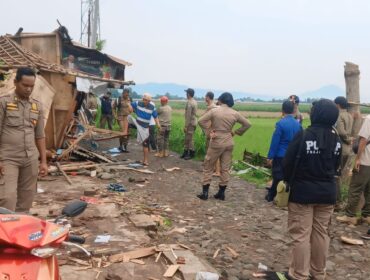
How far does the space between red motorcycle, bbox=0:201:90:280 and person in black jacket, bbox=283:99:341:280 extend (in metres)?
2.82

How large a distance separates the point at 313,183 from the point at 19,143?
130 inches

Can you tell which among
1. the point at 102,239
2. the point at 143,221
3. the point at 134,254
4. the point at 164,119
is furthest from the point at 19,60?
the point at 134,254

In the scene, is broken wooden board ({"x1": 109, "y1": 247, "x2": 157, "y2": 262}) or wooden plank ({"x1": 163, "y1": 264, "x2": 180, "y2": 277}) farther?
broken wooden board ({"x1": 109, "y1": 247, "x2": 157, "y2": 262})

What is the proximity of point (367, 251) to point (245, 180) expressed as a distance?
5.07 metres

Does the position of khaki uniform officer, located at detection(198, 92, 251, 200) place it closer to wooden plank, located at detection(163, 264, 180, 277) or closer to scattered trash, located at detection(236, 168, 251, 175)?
wooden plank, located at detection(163, 264, 180, 277)

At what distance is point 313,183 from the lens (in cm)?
423

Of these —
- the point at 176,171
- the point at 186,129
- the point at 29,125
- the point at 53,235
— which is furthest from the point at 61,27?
the point at 53,235

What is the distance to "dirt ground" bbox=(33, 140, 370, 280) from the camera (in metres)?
4.79

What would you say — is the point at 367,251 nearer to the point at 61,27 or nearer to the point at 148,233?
the point at 148,233

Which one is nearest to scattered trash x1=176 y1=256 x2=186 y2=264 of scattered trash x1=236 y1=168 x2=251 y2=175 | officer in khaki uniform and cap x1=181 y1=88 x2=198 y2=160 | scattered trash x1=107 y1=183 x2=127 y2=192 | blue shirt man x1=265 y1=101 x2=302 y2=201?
blue shirt man x1=265 y1=101 x2=302 y2=201

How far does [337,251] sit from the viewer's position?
561 cm

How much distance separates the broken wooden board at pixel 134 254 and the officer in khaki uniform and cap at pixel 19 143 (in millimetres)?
1221

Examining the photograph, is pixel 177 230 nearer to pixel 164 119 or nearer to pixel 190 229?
pixel 190 229

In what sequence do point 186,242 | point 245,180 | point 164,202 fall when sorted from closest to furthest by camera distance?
1. point 186,242
2. point 164,202
3. point 245,180
